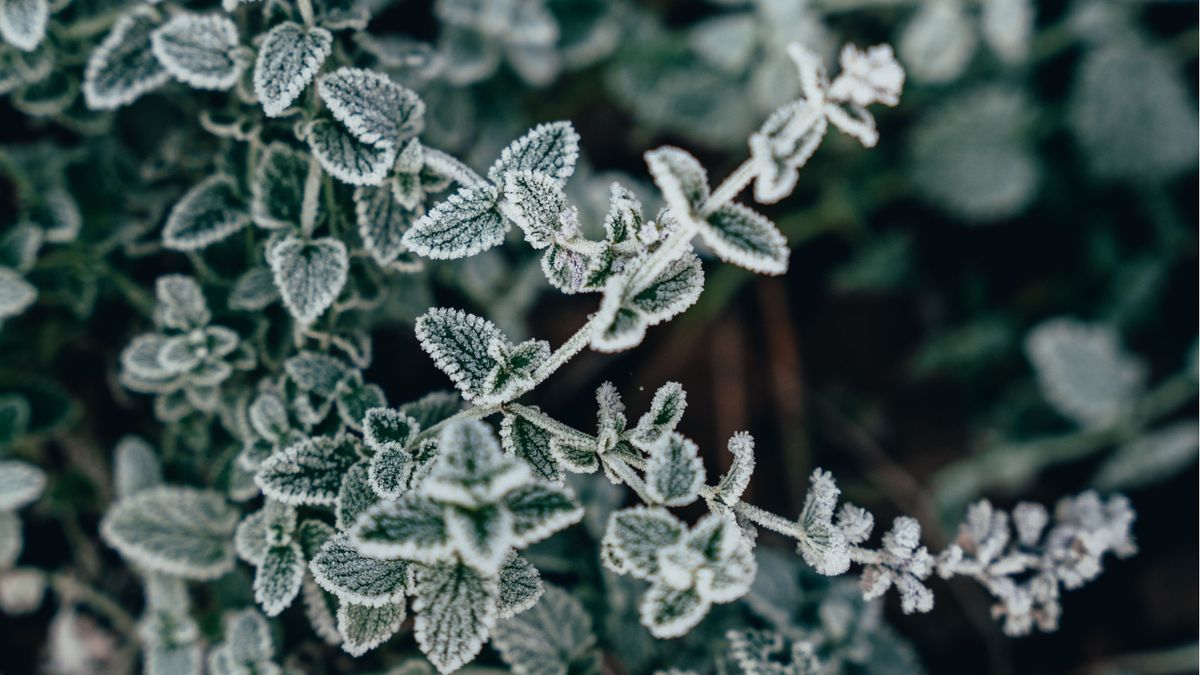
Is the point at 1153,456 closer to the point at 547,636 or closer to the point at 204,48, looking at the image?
the point at 547,636

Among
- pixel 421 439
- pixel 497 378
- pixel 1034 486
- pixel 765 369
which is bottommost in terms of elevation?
pixel 421 439

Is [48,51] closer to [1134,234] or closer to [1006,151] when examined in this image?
[1006,151]

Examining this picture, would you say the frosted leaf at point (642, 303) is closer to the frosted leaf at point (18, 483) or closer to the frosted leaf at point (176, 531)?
the frosted leaf at point (176, 531)

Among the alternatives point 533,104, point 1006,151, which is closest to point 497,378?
point 533,104

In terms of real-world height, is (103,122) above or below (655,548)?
below

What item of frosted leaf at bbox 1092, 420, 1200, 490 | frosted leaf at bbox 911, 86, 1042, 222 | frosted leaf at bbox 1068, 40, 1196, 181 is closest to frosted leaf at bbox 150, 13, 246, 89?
frosted leaf at bbox 911, 86, 1042, 222

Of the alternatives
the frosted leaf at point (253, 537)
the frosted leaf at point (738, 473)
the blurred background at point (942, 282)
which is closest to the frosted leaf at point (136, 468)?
the blurred background at point (942, 282)

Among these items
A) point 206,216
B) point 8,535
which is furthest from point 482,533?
point 8,535
